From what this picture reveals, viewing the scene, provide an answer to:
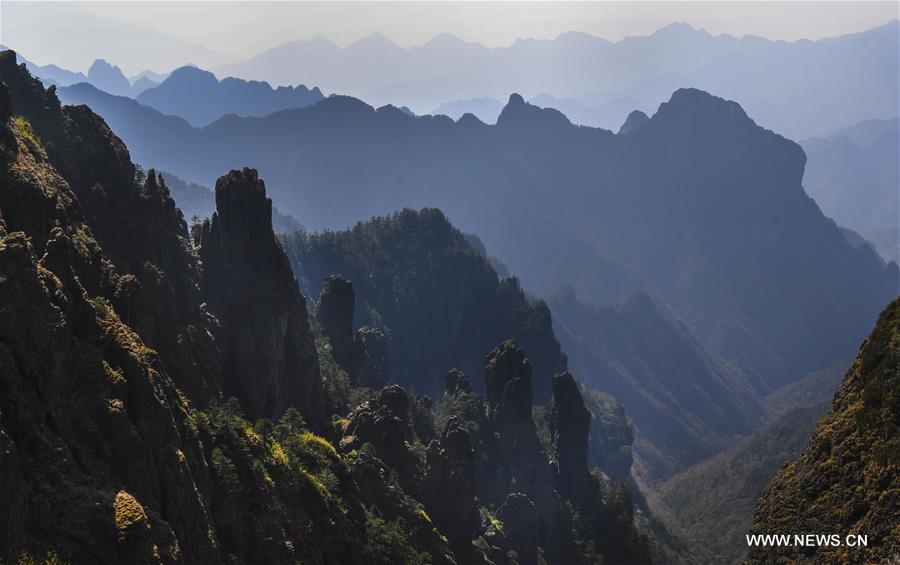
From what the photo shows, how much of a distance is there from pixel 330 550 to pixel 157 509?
22264 mm

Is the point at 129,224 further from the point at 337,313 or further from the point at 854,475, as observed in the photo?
the point at 337,313

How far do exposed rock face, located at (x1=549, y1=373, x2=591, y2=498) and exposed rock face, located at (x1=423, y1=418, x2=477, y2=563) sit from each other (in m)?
39.4

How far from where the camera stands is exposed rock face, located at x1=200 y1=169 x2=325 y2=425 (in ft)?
239

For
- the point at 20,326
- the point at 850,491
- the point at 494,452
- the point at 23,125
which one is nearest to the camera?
the point at 850,491

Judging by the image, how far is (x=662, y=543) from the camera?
147m

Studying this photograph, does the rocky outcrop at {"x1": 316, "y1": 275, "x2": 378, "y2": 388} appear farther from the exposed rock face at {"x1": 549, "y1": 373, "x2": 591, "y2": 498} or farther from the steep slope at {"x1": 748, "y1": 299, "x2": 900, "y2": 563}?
the steep slope at {"x1": 748, "y1": 299, "x2": 900, "y2": 563}

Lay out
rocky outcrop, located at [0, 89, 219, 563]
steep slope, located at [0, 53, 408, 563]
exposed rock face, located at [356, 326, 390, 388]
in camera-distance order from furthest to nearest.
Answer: exposed rock face, located at [356, 326, 390, 388], steep slope, located at [0, 53, 408, 563], rocky outcrop, located at [0, 89, 219, 563]

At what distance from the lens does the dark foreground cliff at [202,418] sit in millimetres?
29156

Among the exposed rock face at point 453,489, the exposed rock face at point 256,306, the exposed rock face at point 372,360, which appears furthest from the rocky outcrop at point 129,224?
the exposed rock face at point 372,360

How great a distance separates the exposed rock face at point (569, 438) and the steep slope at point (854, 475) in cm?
8602

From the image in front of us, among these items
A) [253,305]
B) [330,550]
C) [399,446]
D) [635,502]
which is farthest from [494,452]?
[635,502]

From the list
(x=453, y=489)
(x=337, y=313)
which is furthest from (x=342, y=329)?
(x=453, y=489)

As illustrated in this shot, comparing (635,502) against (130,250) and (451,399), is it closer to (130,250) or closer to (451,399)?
(451,399)

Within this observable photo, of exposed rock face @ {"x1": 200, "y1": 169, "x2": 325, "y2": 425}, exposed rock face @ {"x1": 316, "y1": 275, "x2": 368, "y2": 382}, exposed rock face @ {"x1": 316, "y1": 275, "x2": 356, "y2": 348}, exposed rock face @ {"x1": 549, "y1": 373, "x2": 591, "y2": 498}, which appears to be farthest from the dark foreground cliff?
Answer: exposed rock face @ {"x1": 316, "y1": 275, "x2": 356, "y2": 348}
